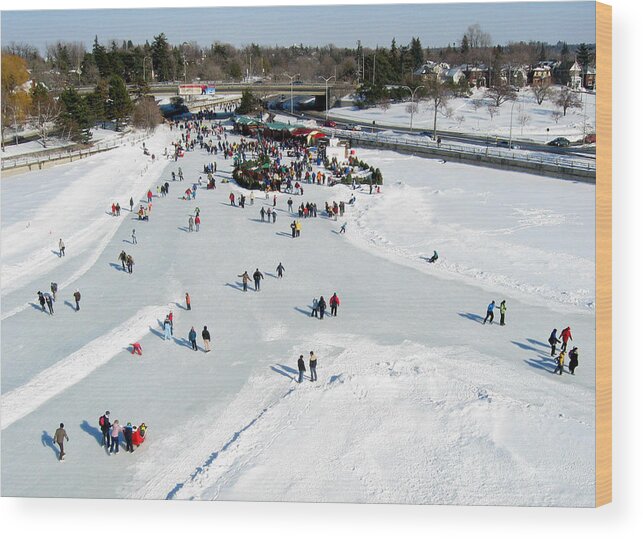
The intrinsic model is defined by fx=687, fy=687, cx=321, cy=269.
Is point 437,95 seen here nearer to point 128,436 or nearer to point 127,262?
point 127,262

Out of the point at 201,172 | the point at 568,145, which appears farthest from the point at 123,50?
the point at 568,145

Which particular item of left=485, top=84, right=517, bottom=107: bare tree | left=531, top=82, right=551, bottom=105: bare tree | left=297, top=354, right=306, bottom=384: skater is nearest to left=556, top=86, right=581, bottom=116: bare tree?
left=531, top=82, right=551, bottom=105: bare tree

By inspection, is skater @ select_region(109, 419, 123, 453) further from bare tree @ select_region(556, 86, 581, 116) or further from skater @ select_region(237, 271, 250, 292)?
bare tree @ select_region(556, 86, 581, 116)

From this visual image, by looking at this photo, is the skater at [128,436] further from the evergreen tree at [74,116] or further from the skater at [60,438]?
the evergreen tree at [74,116]

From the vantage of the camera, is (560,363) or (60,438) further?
(560,363)

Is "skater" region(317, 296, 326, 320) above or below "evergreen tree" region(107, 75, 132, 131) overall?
below

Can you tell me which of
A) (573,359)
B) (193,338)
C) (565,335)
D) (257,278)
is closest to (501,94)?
(257,278)

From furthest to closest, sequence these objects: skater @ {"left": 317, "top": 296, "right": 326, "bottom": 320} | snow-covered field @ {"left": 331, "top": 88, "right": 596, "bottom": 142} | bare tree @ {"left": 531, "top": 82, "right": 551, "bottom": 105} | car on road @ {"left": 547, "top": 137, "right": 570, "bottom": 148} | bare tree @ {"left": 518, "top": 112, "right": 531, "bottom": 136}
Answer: bare tree @ {"left": 518, "top": 112, "right": 531, "bottom": 136} → bare tree @ {"left": 531, "top": 82, "right": 551, "bottom": 105} → snow-covered field @ {"left": 331, "top": 88, "right": 596, "bottom": 142} → car on road @ {"left": 547, "top": 137, "right": 570, "bottom": 148} → skater @ {"left": 317, "top": 296, "right": 326, "bottom": 320}
